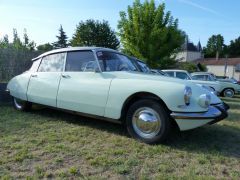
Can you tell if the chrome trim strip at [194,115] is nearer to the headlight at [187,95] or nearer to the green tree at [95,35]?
the headlight at [187,95]

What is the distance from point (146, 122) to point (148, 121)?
0.13 feet

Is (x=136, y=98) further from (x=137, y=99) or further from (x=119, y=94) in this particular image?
(x=119, y=94)

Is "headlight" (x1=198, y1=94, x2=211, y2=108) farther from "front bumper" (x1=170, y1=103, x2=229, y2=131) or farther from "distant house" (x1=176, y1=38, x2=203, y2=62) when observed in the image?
"distant house" (x1=176, y1=38, x2=203, y2=62)

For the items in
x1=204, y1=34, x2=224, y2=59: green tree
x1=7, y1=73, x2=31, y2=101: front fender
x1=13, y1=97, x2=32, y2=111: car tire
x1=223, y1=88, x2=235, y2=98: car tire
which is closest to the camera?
x1=7, y1=73, x2=31, y2=101: front fender

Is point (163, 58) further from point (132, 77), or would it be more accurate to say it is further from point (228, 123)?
A: point (132, 77)

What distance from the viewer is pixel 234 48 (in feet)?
281

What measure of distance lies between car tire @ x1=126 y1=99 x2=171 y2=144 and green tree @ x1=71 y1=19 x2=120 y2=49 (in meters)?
33.0

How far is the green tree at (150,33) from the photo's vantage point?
1692 centimetres

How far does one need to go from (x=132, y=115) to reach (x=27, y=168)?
6.06 ft

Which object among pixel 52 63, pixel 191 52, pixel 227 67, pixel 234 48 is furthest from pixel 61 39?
pixel 234 48

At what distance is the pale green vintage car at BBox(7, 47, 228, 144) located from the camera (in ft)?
13.3

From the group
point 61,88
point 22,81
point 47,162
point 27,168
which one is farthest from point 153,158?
point 22,81

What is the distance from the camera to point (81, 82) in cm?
500

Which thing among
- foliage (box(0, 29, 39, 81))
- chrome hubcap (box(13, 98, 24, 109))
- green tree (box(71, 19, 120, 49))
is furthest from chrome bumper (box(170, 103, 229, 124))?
green tree (box(71, 19, 120, 49))
